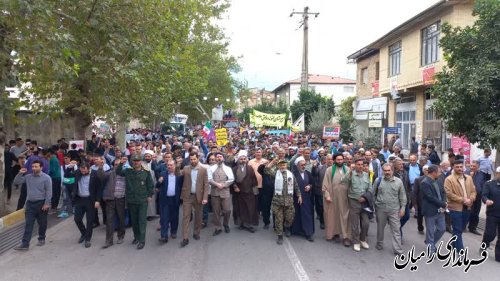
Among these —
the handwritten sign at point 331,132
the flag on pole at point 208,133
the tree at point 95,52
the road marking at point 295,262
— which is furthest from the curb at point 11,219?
the handwritten sign at point 331,132

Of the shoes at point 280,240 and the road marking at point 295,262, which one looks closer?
the road marking at point 295,262

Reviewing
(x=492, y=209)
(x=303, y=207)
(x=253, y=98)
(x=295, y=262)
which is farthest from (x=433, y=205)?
(x=253, y=98)

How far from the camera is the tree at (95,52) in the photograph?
878 centimetres

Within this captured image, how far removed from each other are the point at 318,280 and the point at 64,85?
385 inches

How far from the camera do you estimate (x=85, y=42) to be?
11344 mm

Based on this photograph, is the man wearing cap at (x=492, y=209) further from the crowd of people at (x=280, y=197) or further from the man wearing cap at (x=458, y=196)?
the man wearing cap at (x=458, y=196)

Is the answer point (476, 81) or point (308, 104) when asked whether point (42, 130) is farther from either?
point (308, 104)

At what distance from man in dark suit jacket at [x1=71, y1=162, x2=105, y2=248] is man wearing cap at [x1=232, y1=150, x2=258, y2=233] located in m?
2.80

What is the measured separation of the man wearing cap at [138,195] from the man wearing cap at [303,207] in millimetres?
2943

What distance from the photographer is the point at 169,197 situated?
8609mm

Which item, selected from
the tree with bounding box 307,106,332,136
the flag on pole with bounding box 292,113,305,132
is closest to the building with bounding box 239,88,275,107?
the tree with bounding box 307,106,332,136

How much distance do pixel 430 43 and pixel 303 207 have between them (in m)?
14.4

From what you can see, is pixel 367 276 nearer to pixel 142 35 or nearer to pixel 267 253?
pixel 267 253

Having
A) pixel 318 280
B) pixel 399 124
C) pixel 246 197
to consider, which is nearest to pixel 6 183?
pixel 246 197
